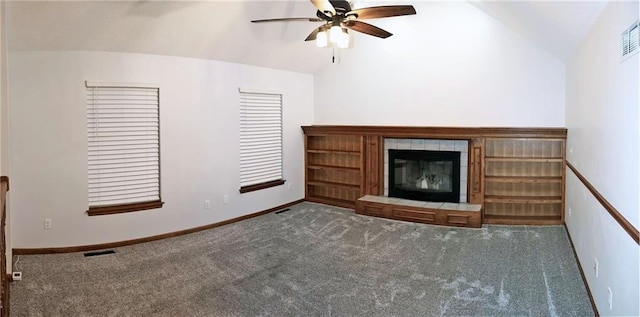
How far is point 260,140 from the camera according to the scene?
6457 millimetres

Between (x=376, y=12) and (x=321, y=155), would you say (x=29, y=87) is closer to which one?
(x=376, y=12)

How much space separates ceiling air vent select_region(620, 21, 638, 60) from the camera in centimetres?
206

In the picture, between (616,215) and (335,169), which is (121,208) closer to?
(335,169)

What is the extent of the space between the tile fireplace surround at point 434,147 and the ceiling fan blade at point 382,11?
120 inches

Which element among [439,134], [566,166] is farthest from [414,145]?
[566,166]

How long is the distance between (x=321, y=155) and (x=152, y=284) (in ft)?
13.8

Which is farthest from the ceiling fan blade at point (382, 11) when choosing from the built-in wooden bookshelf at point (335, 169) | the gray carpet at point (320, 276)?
the built-in wooden bookshelf at point (335, 169)

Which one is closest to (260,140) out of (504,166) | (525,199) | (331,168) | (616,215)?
(331,168)

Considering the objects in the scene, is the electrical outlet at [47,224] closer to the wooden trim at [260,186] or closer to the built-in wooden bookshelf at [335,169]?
the wooden trim at [260,186]

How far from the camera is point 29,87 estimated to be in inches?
173

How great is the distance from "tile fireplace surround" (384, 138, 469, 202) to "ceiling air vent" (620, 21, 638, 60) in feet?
12.5

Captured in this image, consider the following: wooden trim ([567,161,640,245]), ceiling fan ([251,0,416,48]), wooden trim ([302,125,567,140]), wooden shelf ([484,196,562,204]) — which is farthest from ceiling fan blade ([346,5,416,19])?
wooden shelf ([484,196,562,204])

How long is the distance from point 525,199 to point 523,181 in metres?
0.26

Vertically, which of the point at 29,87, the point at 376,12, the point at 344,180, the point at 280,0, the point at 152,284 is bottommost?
the point at 152,284
